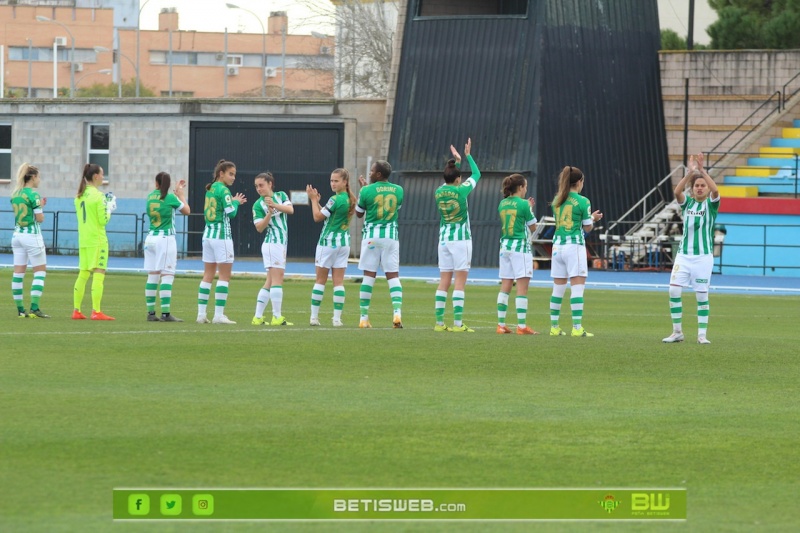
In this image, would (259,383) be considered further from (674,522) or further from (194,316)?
(194,316)

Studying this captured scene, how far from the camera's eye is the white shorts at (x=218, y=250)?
59.6 ft

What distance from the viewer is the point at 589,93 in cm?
4434

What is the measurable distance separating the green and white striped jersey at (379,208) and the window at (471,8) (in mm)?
28679

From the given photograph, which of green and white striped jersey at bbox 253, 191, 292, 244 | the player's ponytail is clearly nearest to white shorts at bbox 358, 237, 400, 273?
the player's ponytail

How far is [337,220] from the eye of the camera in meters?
18.2

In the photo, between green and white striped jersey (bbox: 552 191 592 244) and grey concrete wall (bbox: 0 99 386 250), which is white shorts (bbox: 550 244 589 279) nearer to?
green and white striped jersey (bbox: 552 191 592 244)

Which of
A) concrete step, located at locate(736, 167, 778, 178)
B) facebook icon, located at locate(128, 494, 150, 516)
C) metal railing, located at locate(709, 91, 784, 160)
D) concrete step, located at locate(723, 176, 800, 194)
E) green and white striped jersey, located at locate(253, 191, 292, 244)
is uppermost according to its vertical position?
metal railing, located at locate(709, 91, 784, 160)

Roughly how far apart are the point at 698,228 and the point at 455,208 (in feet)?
10.3

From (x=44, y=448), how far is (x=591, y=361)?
688cm

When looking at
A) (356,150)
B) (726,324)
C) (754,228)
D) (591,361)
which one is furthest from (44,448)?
(356,150)

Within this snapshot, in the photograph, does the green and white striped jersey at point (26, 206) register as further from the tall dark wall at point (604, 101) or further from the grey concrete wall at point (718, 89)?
the grey concrete wall at point (718, 89)

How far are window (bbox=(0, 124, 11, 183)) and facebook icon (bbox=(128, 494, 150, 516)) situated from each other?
4656cm

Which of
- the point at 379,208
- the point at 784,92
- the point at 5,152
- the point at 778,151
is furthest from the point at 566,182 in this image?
the point at 5,152

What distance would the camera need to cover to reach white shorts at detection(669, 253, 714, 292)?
52.1 ft
